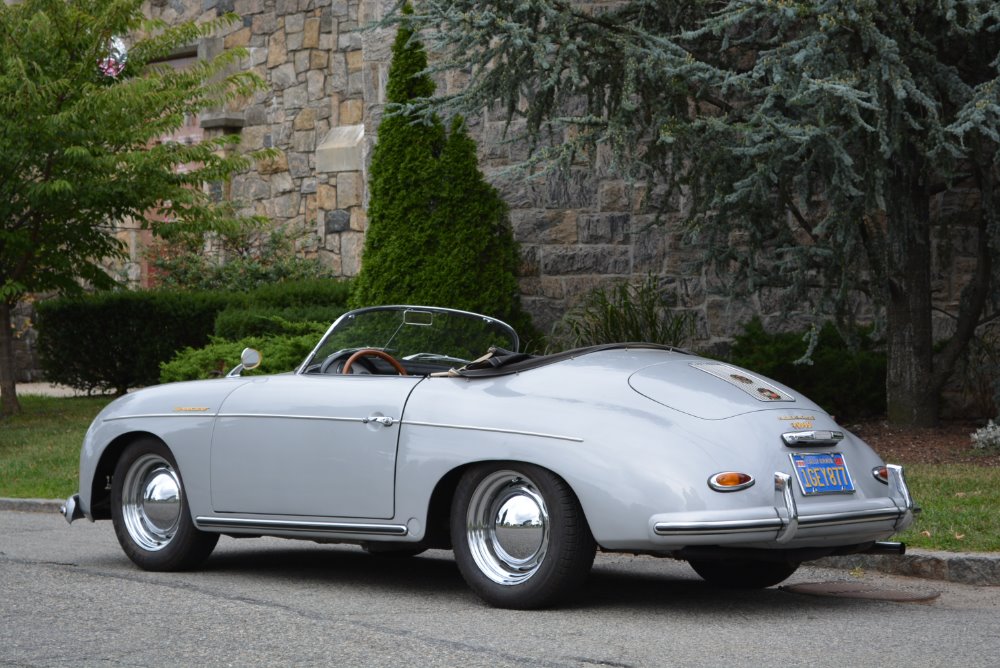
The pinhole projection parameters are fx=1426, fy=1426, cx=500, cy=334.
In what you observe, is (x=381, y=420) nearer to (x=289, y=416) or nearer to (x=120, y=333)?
(x=289, y=416)

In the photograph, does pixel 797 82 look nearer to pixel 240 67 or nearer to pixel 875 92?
pixel 875 92

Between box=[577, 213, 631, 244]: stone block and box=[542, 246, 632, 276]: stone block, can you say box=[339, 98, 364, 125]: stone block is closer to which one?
box=[542, 246, 632, 276]: stone block

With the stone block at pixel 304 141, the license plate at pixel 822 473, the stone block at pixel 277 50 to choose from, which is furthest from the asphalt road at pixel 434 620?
the stone block at pixel 277 50

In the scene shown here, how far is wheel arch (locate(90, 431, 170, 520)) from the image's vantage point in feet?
25.8

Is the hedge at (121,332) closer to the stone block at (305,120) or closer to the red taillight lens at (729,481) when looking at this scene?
the stone block at (305,120)

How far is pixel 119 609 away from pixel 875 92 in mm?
6561

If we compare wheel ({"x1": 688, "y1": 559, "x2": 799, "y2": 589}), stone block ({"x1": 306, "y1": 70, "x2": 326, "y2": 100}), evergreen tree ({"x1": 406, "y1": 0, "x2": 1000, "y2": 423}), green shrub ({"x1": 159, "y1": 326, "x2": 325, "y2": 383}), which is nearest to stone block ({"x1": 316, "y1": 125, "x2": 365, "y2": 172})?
stone block ({"x1": 306, "y1": 70, "x2": 326, "y2": 100})

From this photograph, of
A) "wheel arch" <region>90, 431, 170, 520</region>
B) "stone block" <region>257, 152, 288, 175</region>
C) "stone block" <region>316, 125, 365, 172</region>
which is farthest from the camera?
"stone block" <region>257, 152, 288, 175</region>

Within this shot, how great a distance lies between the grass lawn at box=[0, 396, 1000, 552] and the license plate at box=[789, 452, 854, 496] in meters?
1.66

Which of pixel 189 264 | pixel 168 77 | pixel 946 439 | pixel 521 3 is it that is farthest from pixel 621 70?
pixel 189 264

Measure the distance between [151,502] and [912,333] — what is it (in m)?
7.39

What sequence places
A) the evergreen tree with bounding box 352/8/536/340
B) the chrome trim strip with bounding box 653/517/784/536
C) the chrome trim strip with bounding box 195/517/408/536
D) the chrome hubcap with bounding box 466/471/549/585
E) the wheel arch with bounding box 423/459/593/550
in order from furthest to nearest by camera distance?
the evergreen tree with bounding box 352/8/536/340 → the chrome trim strip with bounding box 195/517/408/536 → the wheel arch with bounding box 423/459/593/550 → the chrome hubcap with bounding box 466/471/549/585 → the chrome trim strip with bounding box 653/517/784/536

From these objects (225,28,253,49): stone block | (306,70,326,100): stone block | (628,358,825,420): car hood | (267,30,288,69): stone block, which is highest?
(225,28,253,49): stone block

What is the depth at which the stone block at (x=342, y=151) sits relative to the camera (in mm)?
21672
